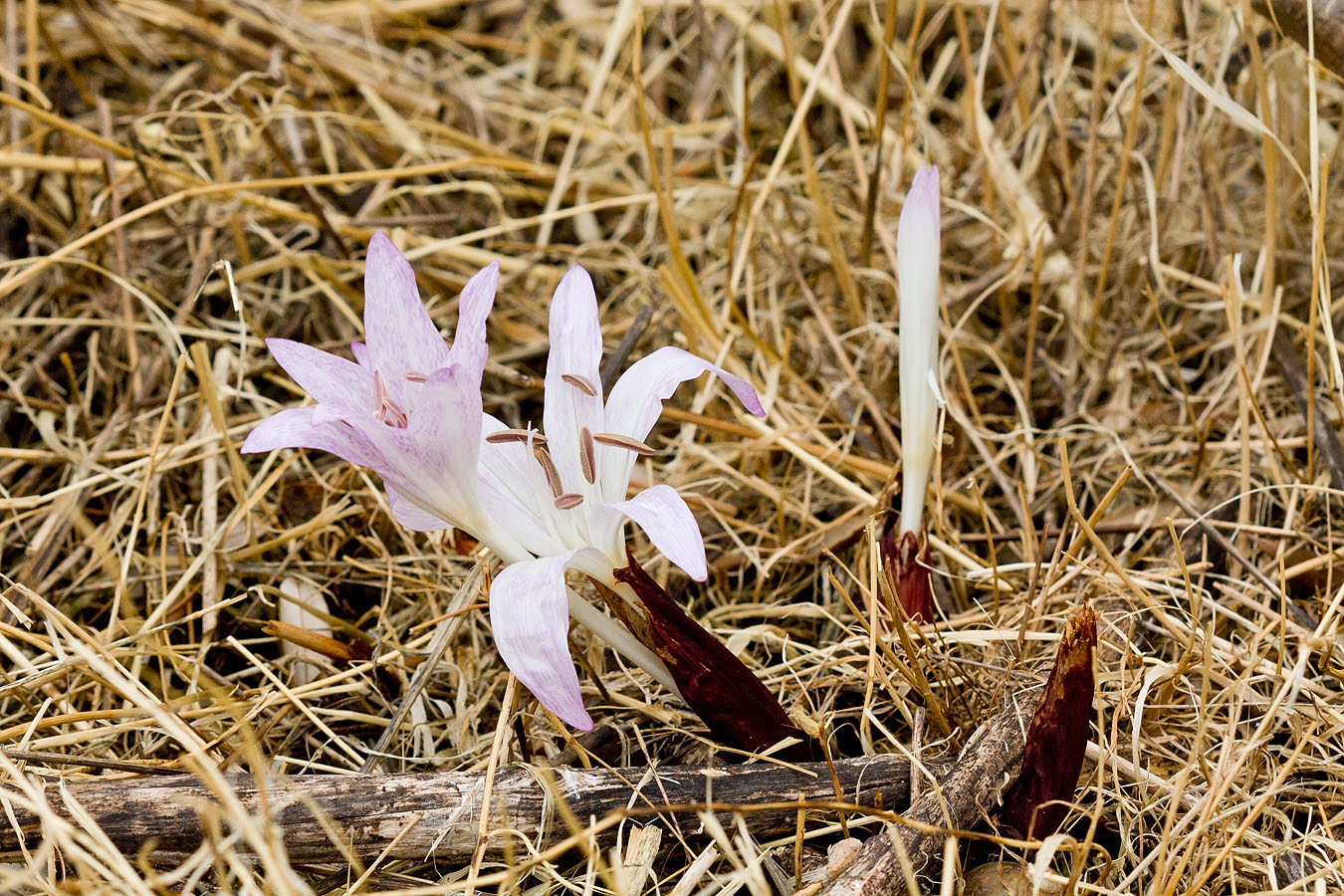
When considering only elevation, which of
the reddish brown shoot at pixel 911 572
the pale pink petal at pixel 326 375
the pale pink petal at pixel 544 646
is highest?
the pale pink petal at pixel 326 375

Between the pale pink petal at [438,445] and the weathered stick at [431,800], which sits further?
the weathered stick at [431,800]

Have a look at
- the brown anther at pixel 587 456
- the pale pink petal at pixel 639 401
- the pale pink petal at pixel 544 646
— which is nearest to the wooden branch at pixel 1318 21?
the pale pink petal at pixel 639 401

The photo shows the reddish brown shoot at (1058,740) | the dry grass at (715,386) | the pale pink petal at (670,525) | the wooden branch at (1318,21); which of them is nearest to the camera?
the pale pink petal at (670,525)

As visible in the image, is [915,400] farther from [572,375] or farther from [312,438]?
[312,438]

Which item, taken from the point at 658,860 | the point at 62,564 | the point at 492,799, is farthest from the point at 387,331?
the point at 62,564

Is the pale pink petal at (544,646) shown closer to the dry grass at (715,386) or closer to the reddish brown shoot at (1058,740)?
the dry grass at (715,386)

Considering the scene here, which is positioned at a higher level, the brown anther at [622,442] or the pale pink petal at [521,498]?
the brown anther at [622,442]

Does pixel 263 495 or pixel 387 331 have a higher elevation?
pixel 387 331

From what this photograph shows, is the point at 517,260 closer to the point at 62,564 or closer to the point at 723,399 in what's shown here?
the point at 723,399
